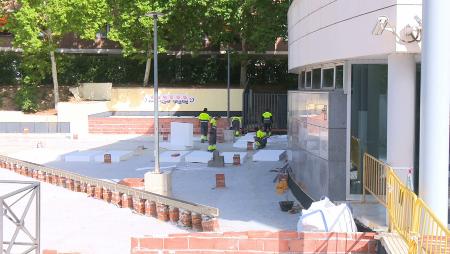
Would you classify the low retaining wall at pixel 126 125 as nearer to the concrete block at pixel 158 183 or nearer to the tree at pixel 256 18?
the tree at pixel 256 18

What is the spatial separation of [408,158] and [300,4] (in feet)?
23.1

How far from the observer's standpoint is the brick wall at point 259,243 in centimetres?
905

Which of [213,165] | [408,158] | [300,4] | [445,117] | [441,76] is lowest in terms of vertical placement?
[213,165]

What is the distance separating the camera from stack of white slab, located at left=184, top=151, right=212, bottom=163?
79.9 ft

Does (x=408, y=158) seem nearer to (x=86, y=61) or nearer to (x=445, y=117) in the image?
(x=445, y=117)

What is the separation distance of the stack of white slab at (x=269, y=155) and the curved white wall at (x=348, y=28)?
887 cm

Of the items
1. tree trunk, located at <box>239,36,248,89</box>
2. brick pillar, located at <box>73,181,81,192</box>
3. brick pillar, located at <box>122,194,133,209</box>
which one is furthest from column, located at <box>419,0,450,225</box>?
tree trunk, located at <box>239,36,248,89</box>

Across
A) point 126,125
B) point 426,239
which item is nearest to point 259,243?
point 426,239

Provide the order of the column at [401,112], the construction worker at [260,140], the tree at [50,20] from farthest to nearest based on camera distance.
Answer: the tree at [50,20], the construction worker at [260,140], the column at [401,112]

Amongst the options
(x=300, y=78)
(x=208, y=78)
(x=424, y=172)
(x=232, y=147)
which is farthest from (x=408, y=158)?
(x=208, y=78)

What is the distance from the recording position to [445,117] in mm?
8148

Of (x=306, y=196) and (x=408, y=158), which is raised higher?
(x=408, y=158)

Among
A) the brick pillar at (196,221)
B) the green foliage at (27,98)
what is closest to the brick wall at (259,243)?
the brick pillar at (196,221)

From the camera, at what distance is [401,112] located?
10.3 metres
